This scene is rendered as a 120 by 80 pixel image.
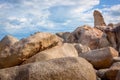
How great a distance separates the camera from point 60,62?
38.5 ft

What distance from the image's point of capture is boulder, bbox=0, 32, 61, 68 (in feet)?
54.5

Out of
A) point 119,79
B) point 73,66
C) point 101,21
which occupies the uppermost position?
point 73,66

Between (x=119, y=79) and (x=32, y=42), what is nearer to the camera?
(x=119, y=79)

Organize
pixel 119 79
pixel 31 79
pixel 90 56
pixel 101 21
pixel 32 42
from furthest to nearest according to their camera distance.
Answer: pixel 101 21 → pixel 90 56 → pixel 32 42 → pixel 119 79 → pixel 31 79

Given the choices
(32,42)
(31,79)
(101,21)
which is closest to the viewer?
(31,79)

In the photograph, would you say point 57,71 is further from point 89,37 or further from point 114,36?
point 89,37

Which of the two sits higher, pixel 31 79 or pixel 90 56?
pixel 31 79

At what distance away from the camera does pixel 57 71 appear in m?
11.5

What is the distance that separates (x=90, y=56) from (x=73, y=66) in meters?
11.1

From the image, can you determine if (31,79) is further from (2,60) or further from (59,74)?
(2,60)

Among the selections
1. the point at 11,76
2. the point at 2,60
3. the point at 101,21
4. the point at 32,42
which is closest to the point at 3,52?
the point at 2,60

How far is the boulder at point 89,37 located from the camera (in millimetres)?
44312

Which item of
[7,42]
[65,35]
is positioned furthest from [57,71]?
[65,35]

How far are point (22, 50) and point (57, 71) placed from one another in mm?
5467
